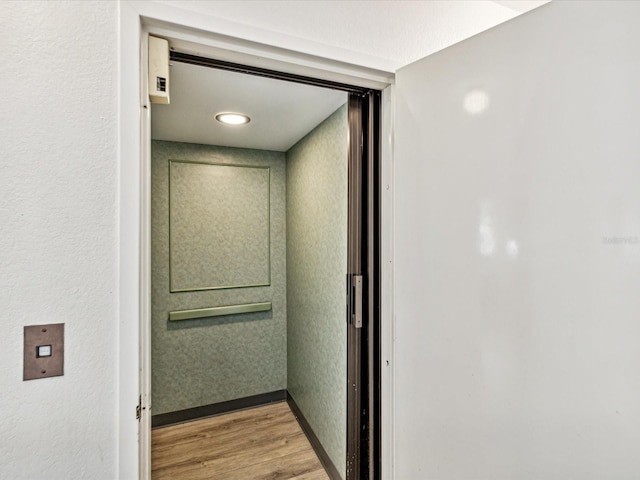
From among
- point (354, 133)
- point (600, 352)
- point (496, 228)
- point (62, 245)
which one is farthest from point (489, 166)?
point (62, 245)

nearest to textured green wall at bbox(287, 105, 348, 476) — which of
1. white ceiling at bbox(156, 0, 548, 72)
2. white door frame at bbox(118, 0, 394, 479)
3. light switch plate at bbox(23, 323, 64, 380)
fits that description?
white ceiling at bbox(156, 0, 548, 72)

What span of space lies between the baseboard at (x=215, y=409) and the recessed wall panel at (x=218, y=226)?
3.04 ft

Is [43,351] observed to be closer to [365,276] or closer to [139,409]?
[139,409]

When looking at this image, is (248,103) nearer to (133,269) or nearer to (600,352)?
(133,269)

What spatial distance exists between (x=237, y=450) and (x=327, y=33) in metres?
2.38

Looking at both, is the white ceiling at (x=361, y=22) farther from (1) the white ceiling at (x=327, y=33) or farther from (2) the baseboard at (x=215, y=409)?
(2) the baseboard at (x=215, y=409)

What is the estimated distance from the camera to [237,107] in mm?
1812

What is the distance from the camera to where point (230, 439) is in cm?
225

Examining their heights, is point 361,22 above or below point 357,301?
above

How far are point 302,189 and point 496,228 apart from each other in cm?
170

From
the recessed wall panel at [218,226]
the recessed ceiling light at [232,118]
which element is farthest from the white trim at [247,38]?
the recessed wall panel at [218,226]

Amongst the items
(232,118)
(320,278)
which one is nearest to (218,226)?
(232,118)

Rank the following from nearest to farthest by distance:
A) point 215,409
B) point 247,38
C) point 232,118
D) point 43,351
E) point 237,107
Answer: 1. point 43,351
2. point 247,38
3. point 237,107
4. point 232,118
5. point 215,409

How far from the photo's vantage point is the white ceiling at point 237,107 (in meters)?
1.49
